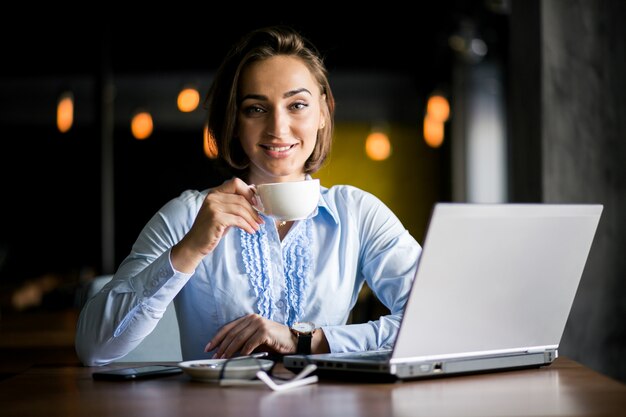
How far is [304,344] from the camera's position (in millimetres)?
1918

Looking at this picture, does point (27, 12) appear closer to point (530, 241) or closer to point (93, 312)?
point (93, 312)

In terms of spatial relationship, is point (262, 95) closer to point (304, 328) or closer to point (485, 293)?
point (304, 328)

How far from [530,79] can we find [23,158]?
872cm

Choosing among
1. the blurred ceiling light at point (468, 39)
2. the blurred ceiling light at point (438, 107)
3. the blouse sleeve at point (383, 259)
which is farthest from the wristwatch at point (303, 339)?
the blurred ceiling light at point (438, 107)

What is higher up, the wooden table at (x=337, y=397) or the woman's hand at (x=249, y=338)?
the woman's hand at (x=249, y=338)

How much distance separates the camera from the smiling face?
2227 mm

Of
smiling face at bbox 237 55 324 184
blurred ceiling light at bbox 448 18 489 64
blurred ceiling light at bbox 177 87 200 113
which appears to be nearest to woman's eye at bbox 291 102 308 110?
smiling face at bbox 237 55 324 184

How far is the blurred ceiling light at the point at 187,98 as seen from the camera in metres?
6.75

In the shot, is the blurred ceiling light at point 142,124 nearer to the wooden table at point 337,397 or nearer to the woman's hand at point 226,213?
the woman's hand at point 226,213

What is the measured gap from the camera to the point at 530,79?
3617 mm

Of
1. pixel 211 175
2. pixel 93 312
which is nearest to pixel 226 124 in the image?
pixel 93 312

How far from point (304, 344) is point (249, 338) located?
0.14 meters

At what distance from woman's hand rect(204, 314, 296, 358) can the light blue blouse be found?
0.86 ft

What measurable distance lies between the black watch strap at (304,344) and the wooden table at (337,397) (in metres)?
0.40
